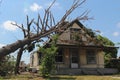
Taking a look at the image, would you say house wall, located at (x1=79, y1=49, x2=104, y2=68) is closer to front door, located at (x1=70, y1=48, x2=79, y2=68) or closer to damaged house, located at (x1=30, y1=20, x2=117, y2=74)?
damaged house, located at (x1=30, y1=20, x2=117, y2=74)

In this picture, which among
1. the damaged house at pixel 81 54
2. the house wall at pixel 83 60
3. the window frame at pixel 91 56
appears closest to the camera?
the damaged house at pixel 81 54

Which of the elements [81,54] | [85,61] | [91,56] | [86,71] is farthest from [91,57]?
[86,71]

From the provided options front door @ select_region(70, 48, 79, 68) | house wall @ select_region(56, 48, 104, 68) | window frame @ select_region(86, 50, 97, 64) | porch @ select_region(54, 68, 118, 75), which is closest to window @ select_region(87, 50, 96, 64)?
window frame @ select_region(86, 50, 97, 64)

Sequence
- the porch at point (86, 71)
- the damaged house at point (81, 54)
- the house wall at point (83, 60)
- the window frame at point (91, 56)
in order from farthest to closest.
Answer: the window frame at point (91, 56) < the house wall at point (83, 60) < the damaged house at point (81, 54) < the porch at point (86, 71)

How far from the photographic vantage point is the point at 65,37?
1196 inches

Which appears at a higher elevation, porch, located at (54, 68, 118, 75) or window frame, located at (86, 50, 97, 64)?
window frame, located at (86, 50, 97, 64)

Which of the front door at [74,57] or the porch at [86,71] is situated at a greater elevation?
the front door at [74,57]

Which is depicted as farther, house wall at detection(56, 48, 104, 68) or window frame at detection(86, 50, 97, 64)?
window frame at detection(86, 50, 97, 64)

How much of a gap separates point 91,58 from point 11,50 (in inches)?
1057

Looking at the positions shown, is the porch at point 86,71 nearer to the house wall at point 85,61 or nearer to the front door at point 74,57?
the house wall at point 85,61

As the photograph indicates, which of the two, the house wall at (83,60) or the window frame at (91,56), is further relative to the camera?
the window frame at (91,56)

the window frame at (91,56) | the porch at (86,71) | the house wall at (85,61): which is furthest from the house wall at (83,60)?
the porch at (86,71)

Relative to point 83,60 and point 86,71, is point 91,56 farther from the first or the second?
point 86,71

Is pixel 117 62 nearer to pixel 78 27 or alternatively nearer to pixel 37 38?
pixel 78 27
